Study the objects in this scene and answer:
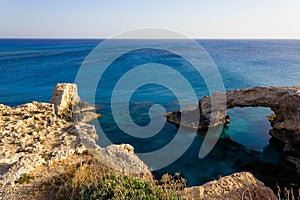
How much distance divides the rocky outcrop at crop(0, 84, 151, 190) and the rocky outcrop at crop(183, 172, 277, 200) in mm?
1727

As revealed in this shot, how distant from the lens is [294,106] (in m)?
12.6

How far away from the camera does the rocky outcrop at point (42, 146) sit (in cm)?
817

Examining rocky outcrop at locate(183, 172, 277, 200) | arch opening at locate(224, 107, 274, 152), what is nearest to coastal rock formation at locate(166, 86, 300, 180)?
arch opening at locate(224, 107, 274, 152)

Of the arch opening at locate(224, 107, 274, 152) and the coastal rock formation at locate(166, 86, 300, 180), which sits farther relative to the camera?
the arch opening at locate(224, 107, 274, 152)

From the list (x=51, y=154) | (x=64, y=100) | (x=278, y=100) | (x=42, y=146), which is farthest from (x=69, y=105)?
(x=278, y=100)

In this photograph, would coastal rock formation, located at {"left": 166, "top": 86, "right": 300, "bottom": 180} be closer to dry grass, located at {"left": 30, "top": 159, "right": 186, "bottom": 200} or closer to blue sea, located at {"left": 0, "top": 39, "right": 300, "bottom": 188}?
blue sea, located at {"left": 0, "top": 39, "right": 300, "bottom": 188}

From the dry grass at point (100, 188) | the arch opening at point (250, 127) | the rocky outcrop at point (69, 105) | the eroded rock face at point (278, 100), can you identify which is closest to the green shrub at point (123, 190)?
the dry grass at point (100, 188)

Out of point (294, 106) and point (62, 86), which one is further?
point (62, 86)

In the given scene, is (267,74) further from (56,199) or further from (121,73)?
(56,199)

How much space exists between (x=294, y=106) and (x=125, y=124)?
11.6m

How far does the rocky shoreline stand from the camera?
702 cm

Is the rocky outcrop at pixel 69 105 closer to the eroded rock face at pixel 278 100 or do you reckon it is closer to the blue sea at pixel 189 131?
the blue sea at pixel 189 131

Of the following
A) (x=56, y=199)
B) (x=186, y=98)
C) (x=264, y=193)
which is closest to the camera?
(x=56, y=199)

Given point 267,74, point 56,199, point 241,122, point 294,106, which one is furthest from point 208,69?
point 56,199
